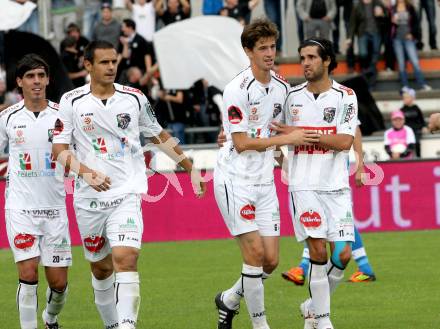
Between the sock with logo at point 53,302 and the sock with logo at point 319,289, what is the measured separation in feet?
6.99

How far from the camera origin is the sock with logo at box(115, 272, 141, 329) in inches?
380

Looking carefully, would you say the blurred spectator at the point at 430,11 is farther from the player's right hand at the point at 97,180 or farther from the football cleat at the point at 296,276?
the player's right hand at the point at 97,180

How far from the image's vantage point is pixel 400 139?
22047mm

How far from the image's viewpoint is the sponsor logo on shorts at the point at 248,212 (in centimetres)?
1066

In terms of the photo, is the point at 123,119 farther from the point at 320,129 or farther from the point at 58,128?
the point at 320,129

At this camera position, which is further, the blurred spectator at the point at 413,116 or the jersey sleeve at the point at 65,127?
the blurred spectator at the point at 413,116

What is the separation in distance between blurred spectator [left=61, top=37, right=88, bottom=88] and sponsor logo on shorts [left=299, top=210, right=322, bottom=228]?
1388cm

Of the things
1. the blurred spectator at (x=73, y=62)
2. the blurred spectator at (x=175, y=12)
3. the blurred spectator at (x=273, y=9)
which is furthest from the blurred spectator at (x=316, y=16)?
the blurred spectator at (x=73, y=62)

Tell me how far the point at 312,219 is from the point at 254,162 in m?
0.69

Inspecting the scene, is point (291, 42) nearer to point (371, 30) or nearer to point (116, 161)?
point (371, 30)

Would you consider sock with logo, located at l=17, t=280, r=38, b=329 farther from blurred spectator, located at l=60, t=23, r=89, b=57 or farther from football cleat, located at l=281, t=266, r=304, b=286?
blurred spectator, located at l=60, t=23, r=89, b=57

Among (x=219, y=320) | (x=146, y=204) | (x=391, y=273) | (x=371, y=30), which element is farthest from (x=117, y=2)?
(x=219, y=320)

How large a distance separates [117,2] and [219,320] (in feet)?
54.2

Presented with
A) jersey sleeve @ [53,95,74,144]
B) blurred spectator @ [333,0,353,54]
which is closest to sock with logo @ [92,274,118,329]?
jersey sleeve @ [53,95,74,144]
